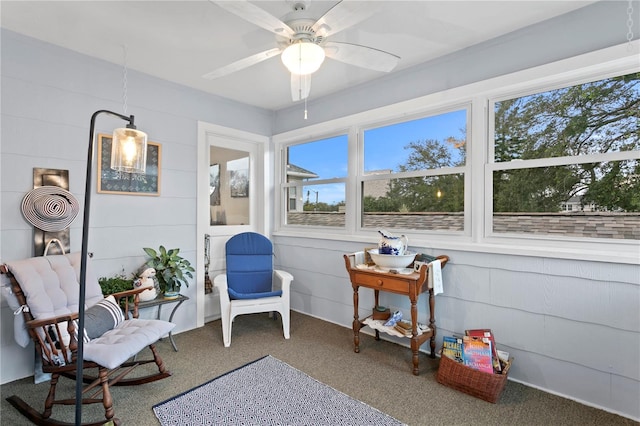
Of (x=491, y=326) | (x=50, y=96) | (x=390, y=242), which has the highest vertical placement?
(x=50, y=96)

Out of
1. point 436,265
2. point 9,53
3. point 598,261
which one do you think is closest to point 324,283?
point 436,265

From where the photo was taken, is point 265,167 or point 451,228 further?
point 265,167

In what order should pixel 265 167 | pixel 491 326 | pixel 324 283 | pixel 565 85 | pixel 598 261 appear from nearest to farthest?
1. pixel 598 261
2. pixel 565 85
3. pixel 491 326
4. pixel 324 283
5. pixel 265 167

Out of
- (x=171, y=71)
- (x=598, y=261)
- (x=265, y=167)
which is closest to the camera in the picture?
(x=598, y=261)

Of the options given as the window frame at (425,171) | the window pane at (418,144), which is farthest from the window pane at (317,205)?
the window pane at (418,144)

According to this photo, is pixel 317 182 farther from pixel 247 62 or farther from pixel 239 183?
pixel 247 62

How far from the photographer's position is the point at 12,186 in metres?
2.33

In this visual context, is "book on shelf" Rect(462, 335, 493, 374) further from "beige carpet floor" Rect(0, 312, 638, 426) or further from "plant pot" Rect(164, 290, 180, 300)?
"plant pot" Rect(164, 290, 180, 300)

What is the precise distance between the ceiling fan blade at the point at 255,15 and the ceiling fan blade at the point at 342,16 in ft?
0.55

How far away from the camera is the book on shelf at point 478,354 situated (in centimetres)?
216

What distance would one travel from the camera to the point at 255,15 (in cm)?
159

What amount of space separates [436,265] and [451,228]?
0.41 metres

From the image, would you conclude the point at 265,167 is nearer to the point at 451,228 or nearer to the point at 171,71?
the point at 171,71

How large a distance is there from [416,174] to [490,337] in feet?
4.73
